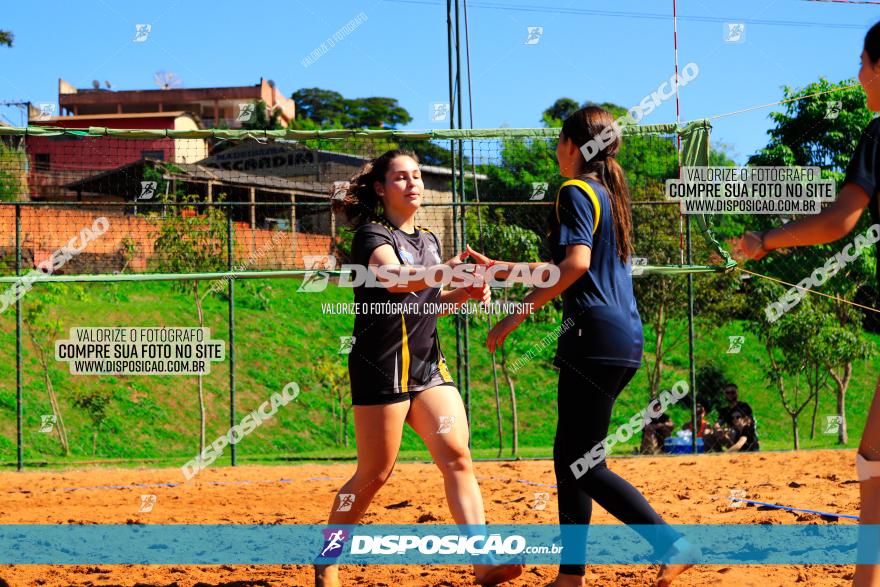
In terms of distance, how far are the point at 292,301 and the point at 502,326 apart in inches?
882

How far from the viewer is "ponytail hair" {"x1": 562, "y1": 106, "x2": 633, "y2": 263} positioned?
12.4 ft

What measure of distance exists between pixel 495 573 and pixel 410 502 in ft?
10.9

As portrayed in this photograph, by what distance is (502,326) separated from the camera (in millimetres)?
3656

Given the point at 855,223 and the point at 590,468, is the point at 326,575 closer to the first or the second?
the point at 590,468

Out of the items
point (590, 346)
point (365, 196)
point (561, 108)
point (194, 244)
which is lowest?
point (590, 346)

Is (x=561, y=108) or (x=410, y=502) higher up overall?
(x=561, y=108)

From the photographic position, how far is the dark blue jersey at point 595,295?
358 centimetres

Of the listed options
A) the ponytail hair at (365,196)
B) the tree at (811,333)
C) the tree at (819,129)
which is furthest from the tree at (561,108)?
the ponytail hair at (365,196)

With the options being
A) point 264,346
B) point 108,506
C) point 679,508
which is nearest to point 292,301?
point 264,346

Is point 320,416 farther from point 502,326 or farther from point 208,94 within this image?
point 208,94

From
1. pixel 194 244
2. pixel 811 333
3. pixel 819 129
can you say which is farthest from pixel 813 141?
pixel 194 244

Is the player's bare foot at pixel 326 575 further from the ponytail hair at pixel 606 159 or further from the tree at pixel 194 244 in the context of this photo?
the tree at pixel 194 244

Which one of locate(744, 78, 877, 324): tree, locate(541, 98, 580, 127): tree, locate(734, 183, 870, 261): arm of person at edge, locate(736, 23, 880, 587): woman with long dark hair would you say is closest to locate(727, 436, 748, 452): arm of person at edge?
locate(744, 78, 877, 324): tree

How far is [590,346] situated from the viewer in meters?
3.58
